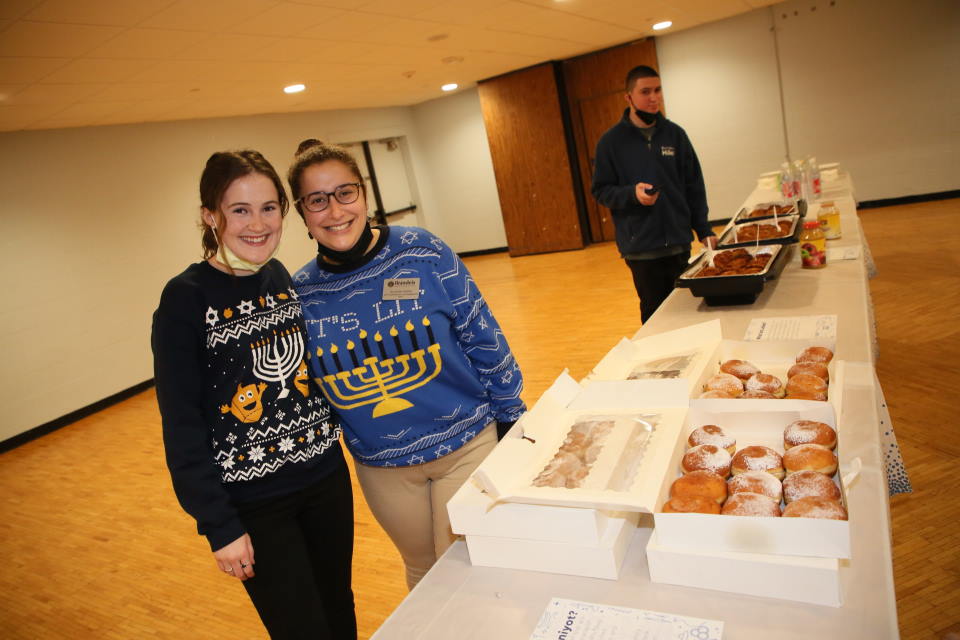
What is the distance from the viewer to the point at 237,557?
1.38m

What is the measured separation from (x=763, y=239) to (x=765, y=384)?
5.09 feet

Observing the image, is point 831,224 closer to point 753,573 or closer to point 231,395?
point 753,573

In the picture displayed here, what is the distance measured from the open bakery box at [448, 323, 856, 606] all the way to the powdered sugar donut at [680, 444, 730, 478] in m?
0.02

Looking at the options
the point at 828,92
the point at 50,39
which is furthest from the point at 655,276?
the point at 828,92

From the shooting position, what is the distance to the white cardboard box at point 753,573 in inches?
35.2

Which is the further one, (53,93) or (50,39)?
(53,93)

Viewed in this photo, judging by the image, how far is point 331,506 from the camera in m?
1.60

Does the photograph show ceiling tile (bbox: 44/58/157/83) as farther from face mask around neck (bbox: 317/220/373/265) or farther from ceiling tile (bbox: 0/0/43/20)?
face mask around neck (bbox: 317/220/373/265)

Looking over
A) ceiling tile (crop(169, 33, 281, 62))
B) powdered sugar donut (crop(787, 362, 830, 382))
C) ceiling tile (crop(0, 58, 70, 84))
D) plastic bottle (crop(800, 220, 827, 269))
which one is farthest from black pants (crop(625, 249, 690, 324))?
ceiling tile (crop(0, 58, 70, 84))

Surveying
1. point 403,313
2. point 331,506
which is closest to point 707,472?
point 403,313

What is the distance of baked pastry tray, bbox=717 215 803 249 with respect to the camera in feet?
8.99

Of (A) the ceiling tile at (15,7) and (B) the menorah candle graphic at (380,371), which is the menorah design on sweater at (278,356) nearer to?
(B) the menorah candle graphic at (380,371)

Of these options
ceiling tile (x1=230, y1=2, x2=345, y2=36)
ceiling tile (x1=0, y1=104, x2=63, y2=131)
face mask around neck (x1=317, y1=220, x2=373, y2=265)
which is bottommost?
face mask around neck (x1=317, y1=220, x2=373, y2=265)

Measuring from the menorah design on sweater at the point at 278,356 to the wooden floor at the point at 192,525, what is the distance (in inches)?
50.7
